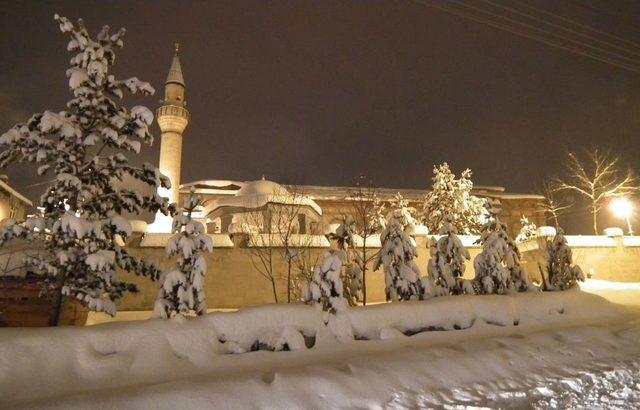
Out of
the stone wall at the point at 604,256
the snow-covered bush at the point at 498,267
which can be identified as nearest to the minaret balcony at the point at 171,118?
the snow-covered bush at the point at 498,267

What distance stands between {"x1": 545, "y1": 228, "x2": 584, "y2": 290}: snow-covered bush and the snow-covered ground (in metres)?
5.00

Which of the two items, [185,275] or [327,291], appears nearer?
[185,275]

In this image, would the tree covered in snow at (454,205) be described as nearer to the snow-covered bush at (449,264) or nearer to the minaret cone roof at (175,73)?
the snow-covered bush at (449,264)

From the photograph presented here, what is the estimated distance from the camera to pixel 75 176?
783 cm

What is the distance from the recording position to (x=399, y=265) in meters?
11.7

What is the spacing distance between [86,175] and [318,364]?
6.22 m

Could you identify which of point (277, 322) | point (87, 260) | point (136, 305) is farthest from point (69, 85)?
point (136, 305)

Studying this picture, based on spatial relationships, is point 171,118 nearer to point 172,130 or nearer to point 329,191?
point 172,130

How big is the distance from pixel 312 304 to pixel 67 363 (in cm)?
439

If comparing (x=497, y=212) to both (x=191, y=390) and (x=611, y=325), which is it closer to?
(x=611, y=325)

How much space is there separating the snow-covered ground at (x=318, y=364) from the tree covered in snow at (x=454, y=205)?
22.2 m

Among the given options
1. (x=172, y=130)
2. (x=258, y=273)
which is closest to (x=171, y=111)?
(x=172, y=130)

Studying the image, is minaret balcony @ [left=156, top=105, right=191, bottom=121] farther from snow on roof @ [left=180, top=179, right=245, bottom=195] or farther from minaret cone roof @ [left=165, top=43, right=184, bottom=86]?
snow on roof @ [left=180, top=179, right=245, bottom=195]

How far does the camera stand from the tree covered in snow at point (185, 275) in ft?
25.3
